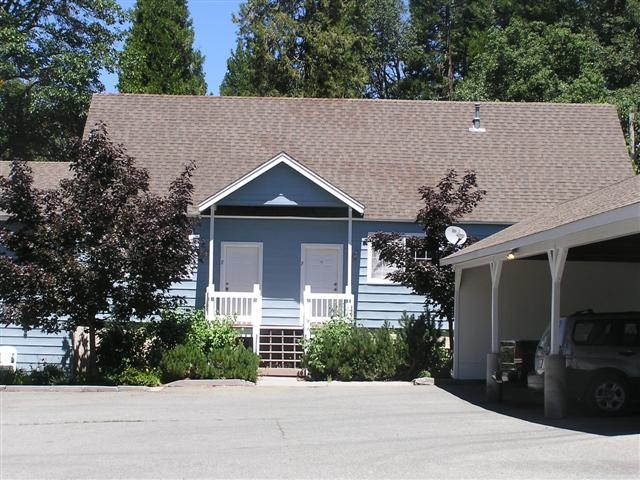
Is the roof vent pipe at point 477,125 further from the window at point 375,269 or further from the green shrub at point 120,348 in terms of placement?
the green shrub at point 120,348

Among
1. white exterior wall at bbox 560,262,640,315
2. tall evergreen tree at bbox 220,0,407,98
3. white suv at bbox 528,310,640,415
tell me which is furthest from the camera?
tall evergreen tree at bbox 220,0,407,98

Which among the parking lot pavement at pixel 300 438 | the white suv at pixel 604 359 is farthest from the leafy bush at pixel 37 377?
the white suv at pixel 604 359

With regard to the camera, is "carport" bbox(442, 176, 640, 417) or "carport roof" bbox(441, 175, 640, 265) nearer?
"carport roof" bbox(441, 175, 640, 265)

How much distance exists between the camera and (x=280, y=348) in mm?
21578

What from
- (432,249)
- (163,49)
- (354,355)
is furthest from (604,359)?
(163,49)

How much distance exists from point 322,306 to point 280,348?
5.37ft

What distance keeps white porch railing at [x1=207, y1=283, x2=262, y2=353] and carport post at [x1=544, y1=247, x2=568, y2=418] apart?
891cm

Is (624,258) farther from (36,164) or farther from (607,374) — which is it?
(36,164)

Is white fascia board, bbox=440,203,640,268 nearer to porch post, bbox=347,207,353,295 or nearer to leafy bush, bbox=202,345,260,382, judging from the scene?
leafy bush, bbox=202,345,260,382

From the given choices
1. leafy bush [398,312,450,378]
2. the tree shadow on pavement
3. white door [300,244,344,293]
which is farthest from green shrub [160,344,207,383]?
white door [300,244,344,293]

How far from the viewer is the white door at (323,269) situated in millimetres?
22344

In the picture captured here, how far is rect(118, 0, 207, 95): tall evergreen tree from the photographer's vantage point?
133 feet

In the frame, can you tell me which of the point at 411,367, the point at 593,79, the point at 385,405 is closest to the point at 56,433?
the point at 385,405

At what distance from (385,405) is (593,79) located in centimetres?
2510
